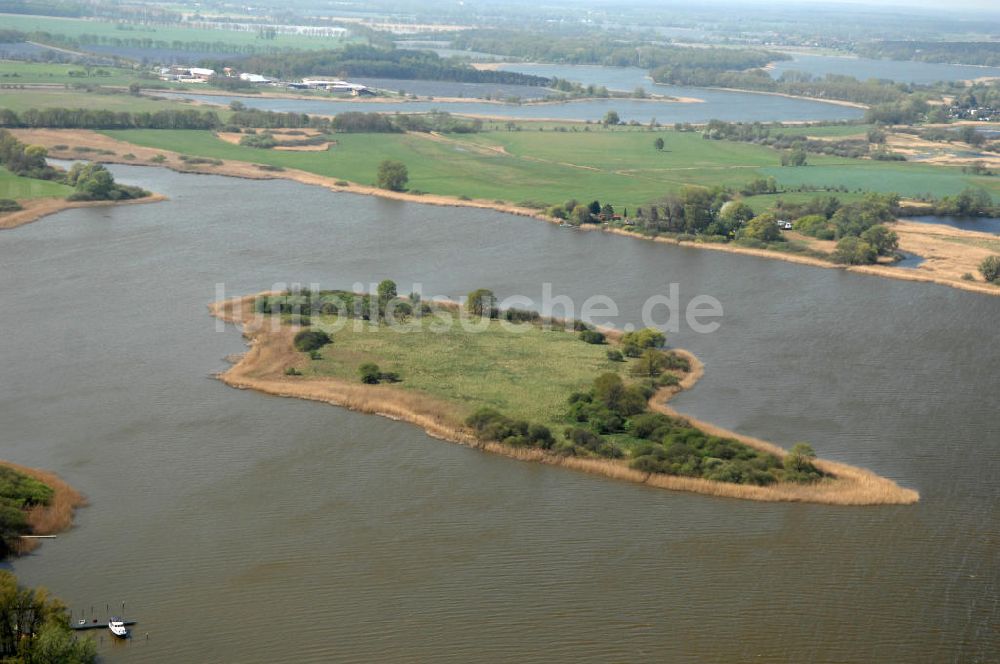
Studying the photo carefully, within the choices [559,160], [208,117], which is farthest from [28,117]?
[559,160]

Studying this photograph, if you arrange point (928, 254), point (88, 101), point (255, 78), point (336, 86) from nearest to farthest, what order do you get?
point (928, 254)
point (88, 101)
point (336, 86)
point (255, 78)

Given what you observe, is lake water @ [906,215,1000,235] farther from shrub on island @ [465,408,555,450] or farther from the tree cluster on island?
the tree cluster on island

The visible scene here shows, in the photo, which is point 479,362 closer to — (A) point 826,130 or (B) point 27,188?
(B) point 27,188

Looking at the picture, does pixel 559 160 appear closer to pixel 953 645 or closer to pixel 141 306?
pixel 141 306

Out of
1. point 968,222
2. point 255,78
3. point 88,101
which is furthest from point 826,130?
point 88,101

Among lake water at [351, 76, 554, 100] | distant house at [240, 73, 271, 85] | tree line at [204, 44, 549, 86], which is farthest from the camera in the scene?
tree line at [204, 44, 549, 86]

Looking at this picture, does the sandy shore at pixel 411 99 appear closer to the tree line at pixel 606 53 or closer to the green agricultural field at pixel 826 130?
the green agricultural field at pixel 826 130

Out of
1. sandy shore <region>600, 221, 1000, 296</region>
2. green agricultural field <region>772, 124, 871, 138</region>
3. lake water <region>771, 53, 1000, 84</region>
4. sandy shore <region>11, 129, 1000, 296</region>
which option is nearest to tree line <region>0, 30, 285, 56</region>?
sandy shore <region>11, 129, 1000, 296</region>
